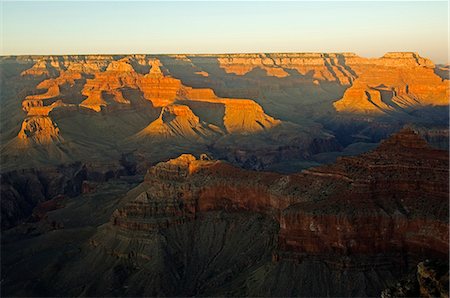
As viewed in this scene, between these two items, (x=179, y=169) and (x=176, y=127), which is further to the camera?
(x=176, y=127)

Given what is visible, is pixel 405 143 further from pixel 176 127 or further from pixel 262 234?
pixel 176 127

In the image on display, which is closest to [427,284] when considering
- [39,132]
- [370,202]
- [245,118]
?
[370,202]

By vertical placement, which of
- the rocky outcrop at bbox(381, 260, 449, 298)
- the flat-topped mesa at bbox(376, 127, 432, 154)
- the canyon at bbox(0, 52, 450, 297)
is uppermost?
the flat-topped mesa at bbox(376, 127, 432, 154)

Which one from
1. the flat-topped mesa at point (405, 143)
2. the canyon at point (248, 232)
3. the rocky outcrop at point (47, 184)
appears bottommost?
the rocky outcrop at point (47, 184)

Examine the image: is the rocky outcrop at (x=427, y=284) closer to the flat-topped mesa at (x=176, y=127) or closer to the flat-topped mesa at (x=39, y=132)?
the flat-topped mesa at (x=39, y=132)

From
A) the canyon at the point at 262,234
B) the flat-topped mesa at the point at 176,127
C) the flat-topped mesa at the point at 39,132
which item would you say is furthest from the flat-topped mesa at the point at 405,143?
the flat-topped mesa at the point at 39,132

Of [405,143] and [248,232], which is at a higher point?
[405,143]

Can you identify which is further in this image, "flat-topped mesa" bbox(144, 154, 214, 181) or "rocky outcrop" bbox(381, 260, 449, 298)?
"flat-topped mesa" bbox(144, 154, 214, 181)

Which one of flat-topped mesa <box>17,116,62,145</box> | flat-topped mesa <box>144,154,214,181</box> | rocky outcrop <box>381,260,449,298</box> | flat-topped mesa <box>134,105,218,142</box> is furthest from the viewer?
flat-topped mesa <box>134,105,218,142</box>

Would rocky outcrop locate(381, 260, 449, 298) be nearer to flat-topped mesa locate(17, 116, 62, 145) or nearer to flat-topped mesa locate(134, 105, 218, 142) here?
flat-topped mesa locate(17, 116, 62, 145)

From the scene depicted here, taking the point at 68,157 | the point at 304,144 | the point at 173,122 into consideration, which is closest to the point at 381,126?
the point at 304,144

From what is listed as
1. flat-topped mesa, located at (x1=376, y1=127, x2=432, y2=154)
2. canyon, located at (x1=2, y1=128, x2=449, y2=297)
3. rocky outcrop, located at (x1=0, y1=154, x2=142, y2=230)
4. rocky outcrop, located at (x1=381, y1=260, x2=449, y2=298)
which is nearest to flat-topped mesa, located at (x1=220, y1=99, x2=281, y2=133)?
rocky outcrop, located at (x1=0, y1=154, x2=142, y2=230)
